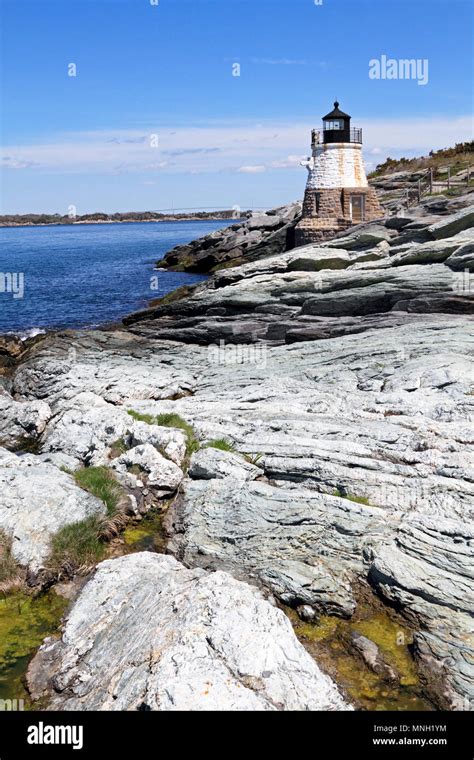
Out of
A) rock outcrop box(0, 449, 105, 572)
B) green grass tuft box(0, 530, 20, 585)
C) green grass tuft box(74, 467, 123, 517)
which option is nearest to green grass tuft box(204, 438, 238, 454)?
green grass tuft box(74, 467, 123, 517)

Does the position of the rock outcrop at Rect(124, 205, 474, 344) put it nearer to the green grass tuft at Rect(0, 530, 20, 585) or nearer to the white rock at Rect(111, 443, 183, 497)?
the white rock at Rect(111, 443, 183, 497)

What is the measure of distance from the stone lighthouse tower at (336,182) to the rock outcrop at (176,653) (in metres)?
43.2

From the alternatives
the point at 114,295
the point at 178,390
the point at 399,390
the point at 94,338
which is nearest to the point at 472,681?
the point at 399,390

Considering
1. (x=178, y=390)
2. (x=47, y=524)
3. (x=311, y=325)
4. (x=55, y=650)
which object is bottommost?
(x=55, y=650)

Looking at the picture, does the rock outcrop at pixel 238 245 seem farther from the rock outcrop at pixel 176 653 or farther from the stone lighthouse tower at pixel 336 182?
the rock outcrop at pixel 176 653

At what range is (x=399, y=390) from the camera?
66.7 feet

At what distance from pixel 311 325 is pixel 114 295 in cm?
Answer: 4036

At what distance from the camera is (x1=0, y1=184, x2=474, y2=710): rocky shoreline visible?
419 inches

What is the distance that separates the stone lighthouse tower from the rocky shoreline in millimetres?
22992

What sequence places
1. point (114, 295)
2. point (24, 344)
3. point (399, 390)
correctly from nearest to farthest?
point (399, 390)
point (24, 344)
point (114, 295)

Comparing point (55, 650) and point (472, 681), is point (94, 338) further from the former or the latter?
point (472, 681)

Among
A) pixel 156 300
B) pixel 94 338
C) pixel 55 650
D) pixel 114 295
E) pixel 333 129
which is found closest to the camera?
pixel 55 650

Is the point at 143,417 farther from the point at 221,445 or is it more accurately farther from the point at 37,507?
the point at 37,507

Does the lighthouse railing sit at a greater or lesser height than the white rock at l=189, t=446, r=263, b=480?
greater
